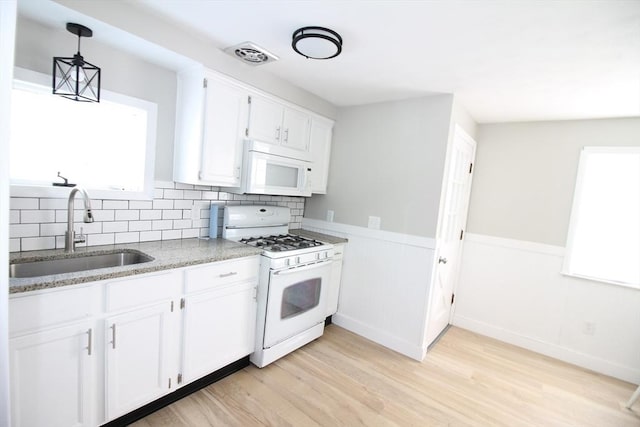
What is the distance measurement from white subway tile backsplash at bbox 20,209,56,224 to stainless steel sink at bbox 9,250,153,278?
0.80 feet

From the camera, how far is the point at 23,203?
1646 mm

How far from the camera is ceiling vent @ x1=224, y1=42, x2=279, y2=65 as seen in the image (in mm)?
1969

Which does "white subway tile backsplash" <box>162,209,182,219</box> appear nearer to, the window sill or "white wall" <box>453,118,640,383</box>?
the window sill

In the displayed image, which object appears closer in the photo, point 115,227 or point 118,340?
point 118,340

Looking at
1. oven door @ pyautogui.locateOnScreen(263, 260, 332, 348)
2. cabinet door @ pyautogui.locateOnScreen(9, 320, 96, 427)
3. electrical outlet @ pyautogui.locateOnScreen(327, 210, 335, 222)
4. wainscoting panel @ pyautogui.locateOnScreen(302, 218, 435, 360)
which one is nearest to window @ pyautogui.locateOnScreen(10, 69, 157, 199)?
cabinet door @ pyautogui.locateOnScreen(9, 320, 96, 427)

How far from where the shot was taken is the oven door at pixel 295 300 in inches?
90.0

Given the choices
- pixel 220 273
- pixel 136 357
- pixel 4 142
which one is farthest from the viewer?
pixel 220 273

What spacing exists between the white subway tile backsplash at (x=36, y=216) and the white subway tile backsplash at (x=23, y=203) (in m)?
0.03

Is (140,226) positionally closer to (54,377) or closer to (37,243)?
(37,243)

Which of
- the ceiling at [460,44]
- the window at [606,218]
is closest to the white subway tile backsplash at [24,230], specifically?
the ceiling at [460,44]

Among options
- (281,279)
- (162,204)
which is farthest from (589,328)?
(162,204)

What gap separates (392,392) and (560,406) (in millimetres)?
1312

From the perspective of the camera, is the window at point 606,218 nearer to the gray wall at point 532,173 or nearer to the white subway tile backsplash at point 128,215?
the gray wall at point 532,173

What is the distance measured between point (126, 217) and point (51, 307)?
0.85 m
